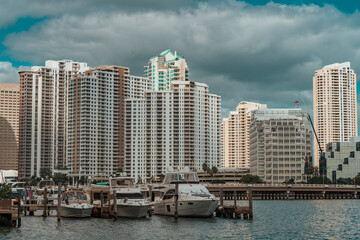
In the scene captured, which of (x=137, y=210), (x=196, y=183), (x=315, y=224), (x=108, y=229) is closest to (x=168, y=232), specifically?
(x=108, y=229)

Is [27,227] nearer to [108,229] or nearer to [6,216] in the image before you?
[6,216]

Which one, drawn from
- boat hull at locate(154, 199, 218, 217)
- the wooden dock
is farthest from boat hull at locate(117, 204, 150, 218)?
the wooden dock

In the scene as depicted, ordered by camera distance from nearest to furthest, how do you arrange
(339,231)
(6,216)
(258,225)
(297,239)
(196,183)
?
(297,239), (6,216), (339,231), (258,225), (196,183)

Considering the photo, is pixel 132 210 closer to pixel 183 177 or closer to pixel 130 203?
pixel 130 203

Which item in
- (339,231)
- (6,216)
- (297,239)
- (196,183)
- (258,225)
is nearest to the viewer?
(297,239)

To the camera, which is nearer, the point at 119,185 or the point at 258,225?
the point at 258,225

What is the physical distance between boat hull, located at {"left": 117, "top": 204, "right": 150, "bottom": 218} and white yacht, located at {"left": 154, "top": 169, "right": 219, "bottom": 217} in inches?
206

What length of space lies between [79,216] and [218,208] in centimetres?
2692

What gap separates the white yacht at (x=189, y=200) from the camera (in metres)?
97.9

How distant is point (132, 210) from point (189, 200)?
10.5 meters

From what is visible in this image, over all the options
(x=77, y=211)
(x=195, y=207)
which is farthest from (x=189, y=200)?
(x=77, y=211)

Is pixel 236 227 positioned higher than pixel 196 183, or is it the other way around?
pixel 196 183

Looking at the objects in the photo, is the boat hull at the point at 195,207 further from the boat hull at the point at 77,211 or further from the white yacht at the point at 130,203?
the boat hull at the point at 77,211

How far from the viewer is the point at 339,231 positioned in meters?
87.9
